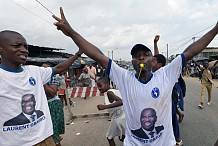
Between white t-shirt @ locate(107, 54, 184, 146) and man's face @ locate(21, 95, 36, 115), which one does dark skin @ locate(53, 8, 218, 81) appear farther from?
man's face @ locate(21, 95, 36, 115)

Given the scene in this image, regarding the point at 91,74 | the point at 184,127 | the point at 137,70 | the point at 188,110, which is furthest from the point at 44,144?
the point at 91,74

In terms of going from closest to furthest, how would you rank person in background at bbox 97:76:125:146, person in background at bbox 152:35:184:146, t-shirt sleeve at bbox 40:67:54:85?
t-shirt sleeve at bbox 40:67:54:85, person in background at bbox 97:76:125:146, person in background at bbox 152:35:184:146

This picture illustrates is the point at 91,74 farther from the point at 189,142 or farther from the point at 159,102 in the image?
the point at 159,102

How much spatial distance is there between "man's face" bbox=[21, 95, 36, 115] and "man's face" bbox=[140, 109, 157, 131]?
1.01 m

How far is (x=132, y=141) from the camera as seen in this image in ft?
7.29

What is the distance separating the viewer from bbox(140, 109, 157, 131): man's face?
2.12m

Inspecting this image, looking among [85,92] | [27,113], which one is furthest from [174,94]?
[85,92]

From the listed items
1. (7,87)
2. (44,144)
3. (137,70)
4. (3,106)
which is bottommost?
(44,144)

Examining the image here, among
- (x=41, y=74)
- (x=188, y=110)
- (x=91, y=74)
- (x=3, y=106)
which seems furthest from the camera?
(x=91, y=74)

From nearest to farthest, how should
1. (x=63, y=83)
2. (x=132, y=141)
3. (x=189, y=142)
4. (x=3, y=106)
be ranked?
(x=3, y=106) → (x=132, y=141) → (x=189, y=142) → (x=63, y=83)

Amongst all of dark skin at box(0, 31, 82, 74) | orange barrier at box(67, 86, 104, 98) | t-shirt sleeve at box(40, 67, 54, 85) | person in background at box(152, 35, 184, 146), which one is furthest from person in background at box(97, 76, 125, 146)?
orange barrier at box(67, 86, 104, 98)

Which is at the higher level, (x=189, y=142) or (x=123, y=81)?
(x=123, y=81)

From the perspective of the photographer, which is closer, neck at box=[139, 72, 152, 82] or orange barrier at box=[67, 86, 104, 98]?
neck at box=[139, 72, 152, 82]

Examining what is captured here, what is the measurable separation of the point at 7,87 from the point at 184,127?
504 cm
